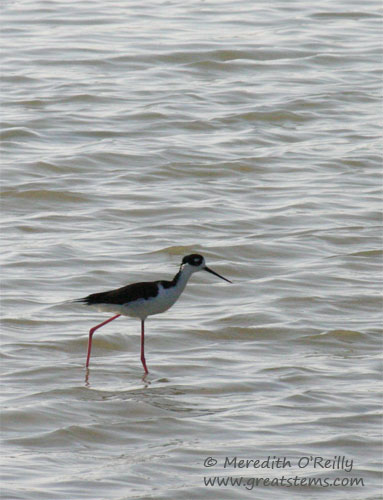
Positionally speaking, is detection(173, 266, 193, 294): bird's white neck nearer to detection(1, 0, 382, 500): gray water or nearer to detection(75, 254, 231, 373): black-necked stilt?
detection(75, 254, 231, 373): black-necked stilt

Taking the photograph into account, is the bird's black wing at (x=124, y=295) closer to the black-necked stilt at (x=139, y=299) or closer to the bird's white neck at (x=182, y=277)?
the black-necked stilt at (x=139, y=299)

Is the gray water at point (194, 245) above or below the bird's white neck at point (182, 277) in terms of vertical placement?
below

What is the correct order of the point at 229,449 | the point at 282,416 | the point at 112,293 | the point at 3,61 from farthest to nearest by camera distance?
the point at 3,61 < the point at 112,293 < the point at 282,416 < the point at 229,449

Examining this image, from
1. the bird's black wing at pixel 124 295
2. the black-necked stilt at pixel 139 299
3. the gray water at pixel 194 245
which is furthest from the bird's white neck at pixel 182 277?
the gray water at pixel 194 245

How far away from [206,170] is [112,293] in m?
5.00

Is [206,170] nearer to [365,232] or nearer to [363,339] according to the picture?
[365,232]

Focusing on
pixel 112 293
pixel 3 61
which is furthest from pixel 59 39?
pixel 112 293

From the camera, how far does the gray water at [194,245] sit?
7332 millimetres

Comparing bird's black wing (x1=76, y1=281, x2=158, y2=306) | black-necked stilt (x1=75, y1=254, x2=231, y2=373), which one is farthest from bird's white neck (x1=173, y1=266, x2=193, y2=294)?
bird's black wing (x1=76, y1=281, x2=158, y2=306)

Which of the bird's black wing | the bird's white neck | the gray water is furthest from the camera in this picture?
the bird's white neck

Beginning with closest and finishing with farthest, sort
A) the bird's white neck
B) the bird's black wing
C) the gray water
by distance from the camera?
the gray water → the bird's black wing → the bird's white neck

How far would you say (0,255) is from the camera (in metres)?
11.0

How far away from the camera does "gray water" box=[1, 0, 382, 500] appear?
7332 mm

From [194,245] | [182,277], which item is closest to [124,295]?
[182,277]
